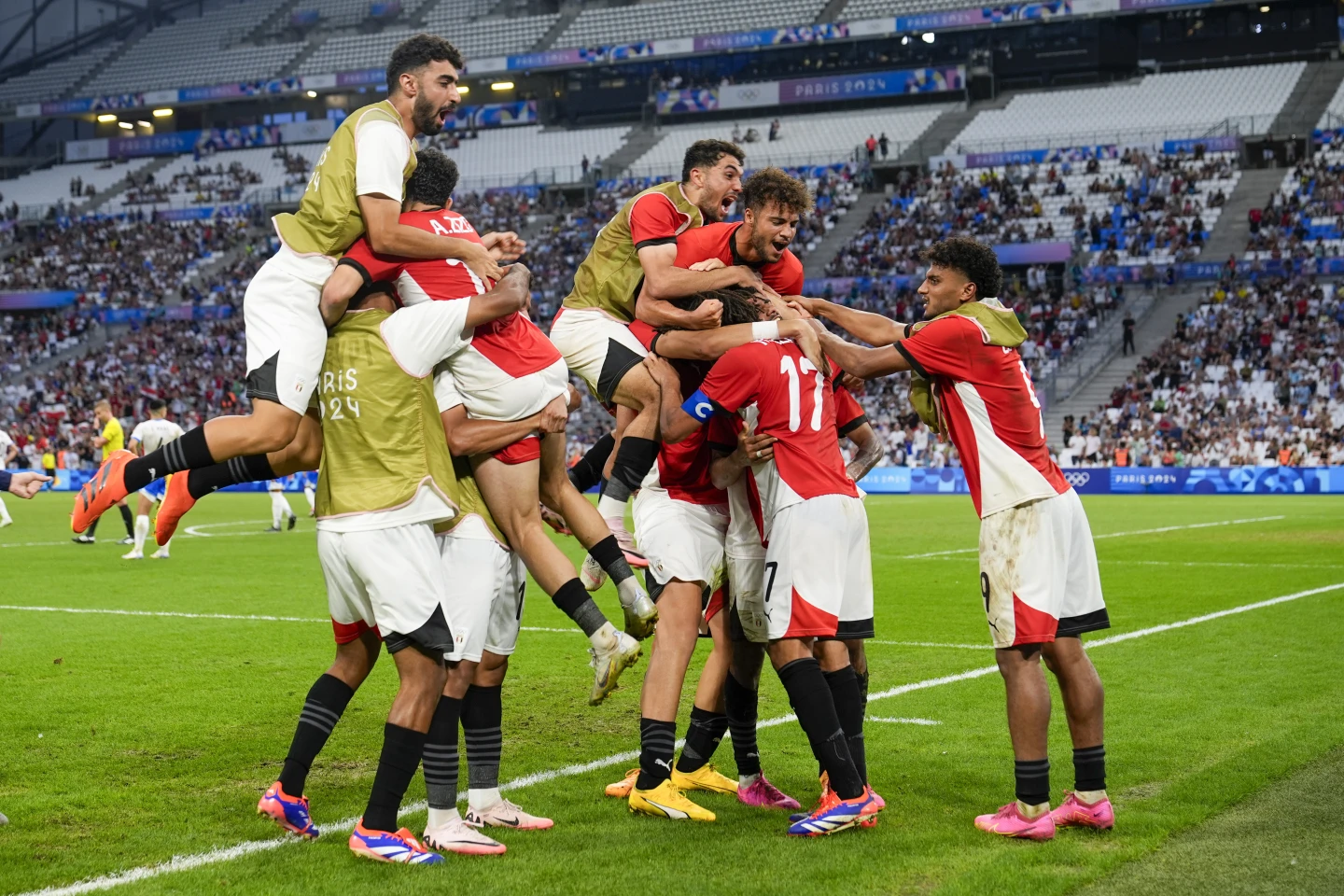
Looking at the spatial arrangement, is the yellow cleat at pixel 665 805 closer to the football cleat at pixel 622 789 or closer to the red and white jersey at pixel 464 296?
the football cleat at pixel 622 789

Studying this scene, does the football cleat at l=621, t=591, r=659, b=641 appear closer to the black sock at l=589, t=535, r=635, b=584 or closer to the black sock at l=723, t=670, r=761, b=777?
the black sock at l=589, t=535, r=635, b=584

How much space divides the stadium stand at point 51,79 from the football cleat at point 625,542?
75.2m

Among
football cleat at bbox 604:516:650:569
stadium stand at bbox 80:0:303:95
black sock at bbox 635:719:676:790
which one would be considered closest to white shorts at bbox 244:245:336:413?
football cleat at bbox 604:516:650:569

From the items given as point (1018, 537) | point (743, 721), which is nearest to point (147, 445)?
point (743, 721)

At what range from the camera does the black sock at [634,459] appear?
6730 millimetres

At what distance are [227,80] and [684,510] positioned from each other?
231 ft

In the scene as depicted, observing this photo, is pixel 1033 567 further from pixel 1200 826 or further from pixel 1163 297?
pixel 1163 297

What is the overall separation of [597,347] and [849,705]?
2.45 meters

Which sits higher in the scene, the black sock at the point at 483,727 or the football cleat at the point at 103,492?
the football cleat at the point at 103,492

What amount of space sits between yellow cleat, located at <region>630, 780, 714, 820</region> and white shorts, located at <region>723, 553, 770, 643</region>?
2.54 ft

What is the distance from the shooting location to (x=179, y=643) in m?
11.3

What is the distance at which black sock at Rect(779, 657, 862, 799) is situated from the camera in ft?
18.5

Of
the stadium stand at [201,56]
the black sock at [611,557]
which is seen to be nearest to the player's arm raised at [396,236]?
the black sock at [611,557]

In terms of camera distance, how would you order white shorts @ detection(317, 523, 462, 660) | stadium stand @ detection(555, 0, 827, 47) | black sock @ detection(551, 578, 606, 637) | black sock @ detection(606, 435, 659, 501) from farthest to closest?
stadium stand @ detection(555, 0, 827, 47) < black sock @ detection(606, 435, 659, 501) < black sock @ detection(551, 578, 606, 637) < white shorts @ detection(317, 523, 462, 660)
